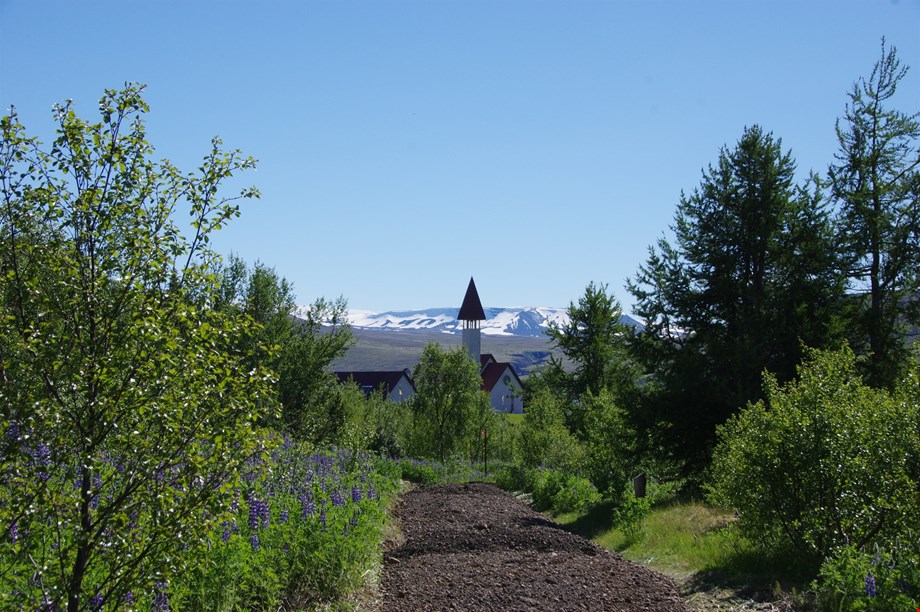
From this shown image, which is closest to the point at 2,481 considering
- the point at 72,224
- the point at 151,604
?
the point at 72,224

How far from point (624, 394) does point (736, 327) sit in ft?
10.8

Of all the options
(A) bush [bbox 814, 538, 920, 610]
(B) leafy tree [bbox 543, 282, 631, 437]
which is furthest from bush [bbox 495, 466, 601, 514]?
(B) leafy tree [bbox 543, 282, 631, 437]

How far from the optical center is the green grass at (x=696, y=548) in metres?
8.12

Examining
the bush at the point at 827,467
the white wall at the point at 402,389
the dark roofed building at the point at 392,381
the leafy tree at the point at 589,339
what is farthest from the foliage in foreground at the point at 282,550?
the white wall at the point at 402,389

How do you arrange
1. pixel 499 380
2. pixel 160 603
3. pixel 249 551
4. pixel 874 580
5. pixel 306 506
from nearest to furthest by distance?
pixel 160 603 → pixel 874 580 → pixel 249 551 → pixel 306 506 → pixel 499 380

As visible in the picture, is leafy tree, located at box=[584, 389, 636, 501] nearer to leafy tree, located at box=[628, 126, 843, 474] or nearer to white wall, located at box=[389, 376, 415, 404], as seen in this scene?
leafy tree, located at box=[628, 126, 843, 474]

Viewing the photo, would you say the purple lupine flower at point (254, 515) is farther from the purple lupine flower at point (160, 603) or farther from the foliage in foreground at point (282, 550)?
the purple lupine flower at point (160, 603)

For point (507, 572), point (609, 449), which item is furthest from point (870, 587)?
point (609, 449)

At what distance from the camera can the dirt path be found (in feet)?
23.2

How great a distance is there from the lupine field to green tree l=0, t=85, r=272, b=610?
5 centimetres

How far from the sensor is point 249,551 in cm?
586

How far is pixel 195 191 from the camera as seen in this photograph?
393 centimetres

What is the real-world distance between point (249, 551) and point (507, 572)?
134 inches

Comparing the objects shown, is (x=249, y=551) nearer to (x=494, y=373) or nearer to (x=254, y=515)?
(x=254, y=515)
